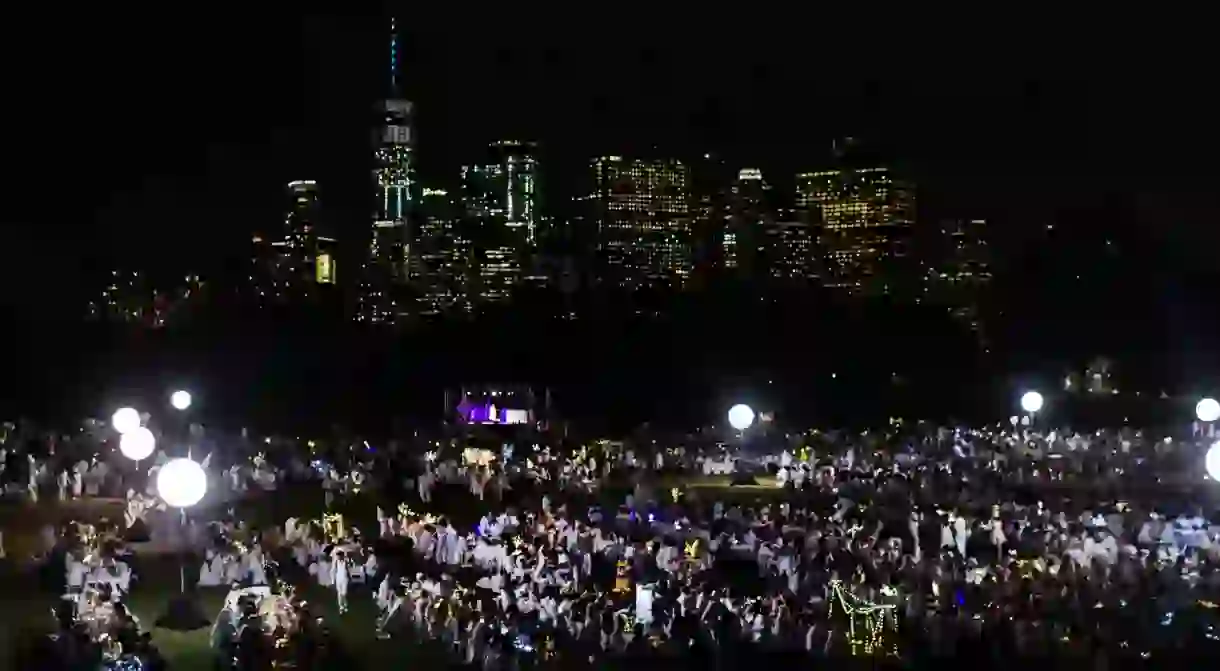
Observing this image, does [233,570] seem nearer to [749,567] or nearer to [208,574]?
[208,574]

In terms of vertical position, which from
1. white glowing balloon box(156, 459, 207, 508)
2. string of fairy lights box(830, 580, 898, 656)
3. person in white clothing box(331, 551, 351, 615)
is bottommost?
string of fairy lights box(830, 580, 898, 656)

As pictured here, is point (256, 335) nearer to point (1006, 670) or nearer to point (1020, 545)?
point (1020, 545)

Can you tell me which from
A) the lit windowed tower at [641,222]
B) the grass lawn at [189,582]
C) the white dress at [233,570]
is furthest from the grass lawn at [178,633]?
the lit windowed tower at [641,222]

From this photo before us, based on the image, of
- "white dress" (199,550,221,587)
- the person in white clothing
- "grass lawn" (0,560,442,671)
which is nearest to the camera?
"grass lawn" (0,560,442,671)

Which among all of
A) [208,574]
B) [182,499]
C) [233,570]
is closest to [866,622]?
[182,499]

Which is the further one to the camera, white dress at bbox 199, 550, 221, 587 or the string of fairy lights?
white dress at bbox 199, 550, 221, 587

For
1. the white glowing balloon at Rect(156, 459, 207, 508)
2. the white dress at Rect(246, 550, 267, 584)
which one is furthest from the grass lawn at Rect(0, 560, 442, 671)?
the white glowing balloon at Rect(156, 459, 207, 508)

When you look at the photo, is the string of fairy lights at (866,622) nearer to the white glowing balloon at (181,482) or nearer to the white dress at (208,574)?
the white glowing balloon at (181,482)

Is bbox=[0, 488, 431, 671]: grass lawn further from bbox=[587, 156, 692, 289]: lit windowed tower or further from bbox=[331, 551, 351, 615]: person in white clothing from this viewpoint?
bbox=[587, 156, 692, 289]: lit windowed tower
